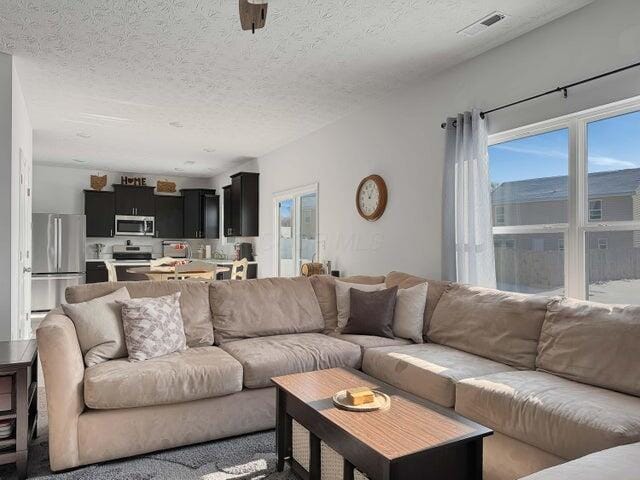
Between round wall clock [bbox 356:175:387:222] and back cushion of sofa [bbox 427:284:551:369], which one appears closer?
back cushion of sofa [bbox 427:284:551:369]

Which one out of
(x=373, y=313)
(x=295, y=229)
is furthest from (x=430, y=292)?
(x=295, y=229)

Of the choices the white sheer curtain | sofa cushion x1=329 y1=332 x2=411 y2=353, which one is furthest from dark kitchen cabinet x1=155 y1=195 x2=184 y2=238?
the white sheer curtain

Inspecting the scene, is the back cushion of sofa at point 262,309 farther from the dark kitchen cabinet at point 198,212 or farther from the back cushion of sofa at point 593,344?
the dark kitchen cabinet at point 198,212

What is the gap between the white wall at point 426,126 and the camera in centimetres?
271

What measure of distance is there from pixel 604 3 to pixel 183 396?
342 cm

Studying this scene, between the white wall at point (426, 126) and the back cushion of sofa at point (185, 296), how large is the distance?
197cm

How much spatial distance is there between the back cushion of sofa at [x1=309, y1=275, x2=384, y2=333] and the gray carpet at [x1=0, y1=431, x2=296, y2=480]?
50.0 inches

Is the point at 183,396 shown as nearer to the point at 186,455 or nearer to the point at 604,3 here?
the point at 186,455

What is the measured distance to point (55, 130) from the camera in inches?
230

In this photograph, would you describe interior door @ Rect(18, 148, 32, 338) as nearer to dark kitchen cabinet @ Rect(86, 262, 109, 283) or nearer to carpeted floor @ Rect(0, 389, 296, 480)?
carpeted floor @ Rect(0, 389, 296, 480)

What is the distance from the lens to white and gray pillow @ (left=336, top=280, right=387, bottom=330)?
3.63 m

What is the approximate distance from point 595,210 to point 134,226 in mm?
8340

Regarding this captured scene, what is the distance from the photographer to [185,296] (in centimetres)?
328

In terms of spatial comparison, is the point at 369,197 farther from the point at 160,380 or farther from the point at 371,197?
the point at 160,380
